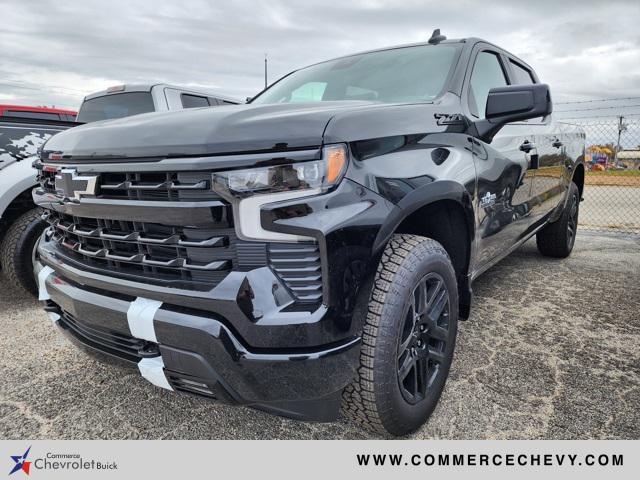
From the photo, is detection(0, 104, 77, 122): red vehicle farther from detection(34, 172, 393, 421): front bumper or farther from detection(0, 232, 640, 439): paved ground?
detection(34, 172, 393, 421): front bumper

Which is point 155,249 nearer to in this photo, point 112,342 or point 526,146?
point 112,342

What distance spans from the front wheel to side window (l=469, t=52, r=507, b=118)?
3.27 feet

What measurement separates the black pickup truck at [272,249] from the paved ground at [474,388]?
37cm

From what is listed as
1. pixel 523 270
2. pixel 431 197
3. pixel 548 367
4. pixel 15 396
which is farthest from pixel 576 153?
pixel 15 396

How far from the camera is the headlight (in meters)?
1.45

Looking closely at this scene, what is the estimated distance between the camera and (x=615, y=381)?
7.72 feet

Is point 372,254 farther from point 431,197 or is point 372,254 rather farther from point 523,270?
point 523,270

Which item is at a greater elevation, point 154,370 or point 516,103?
point 516,103

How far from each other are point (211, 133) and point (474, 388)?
1.72 meters

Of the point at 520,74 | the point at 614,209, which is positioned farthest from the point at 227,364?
the point at 614,209

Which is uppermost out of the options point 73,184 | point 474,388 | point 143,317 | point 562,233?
point 73,184

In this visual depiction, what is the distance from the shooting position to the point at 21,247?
11.1ft

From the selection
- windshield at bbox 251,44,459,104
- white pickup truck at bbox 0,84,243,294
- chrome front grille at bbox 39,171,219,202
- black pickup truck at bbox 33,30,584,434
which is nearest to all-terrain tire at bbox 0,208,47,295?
white pickup truck at bbox 0,84,243,294

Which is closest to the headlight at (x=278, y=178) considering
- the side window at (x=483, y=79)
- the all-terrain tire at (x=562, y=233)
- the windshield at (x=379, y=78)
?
the windshield at (x=379, y=78)
